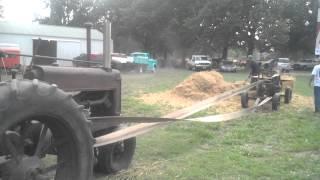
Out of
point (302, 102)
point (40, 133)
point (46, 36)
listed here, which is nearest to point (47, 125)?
point (40, 133)

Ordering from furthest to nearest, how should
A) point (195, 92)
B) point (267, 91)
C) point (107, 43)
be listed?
point (195, 92), point (267, 91), point (107, 43)

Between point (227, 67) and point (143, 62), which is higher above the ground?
point (143, 62)

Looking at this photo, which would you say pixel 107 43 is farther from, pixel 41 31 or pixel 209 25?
pixel 209 25

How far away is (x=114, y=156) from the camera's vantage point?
7277mm

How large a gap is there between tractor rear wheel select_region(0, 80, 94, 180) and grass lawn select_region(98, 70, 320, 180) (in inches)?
82.6

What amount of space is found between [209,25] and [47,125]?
203ft

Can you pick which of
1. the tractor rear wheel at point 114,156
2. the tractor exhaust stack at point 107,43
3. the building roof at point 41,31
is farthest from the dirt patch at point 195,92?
the building roof at point 41,31

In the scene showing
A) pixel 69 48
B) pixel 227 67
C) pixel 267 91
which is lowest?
pixel 227 67

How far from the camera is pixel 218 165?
25.9 ft

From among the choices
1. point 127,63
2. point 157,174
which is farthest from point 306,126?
point 127,63

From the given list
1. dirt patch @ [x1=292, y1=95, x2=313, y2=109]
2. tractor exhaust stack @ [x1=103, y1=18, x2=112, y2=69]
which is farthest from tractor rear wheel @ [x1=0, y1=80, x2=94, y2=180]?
dirt patch @ [x1=292, y1=95, x2=313, y2=109]

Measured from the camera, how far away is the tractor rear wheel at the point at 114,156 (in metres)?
6.95

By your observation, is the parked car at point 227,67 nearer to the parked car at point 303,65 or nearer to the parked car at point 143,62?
the parked car at point 143,62

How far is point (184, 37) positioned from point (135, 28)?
8.26 m
